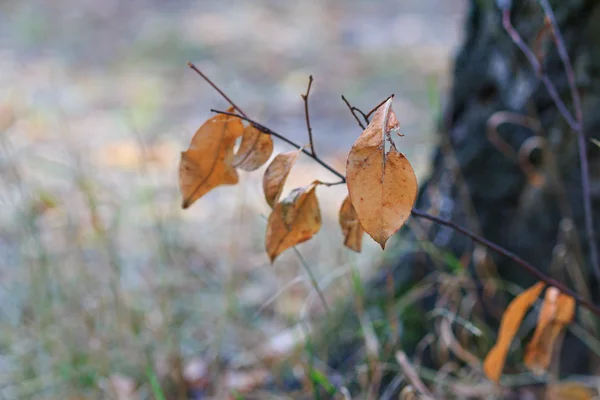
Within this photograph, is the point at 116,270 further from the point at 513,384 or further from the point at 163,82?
the point at 163,82

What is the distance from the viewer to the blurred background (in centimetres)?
129

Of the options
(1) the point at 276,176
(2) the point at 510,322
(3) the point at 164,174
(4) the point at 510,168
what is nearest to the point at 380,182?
(1) the point at 276,176

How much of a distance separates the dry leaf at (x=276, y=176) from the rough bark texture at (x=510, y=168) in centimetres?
54

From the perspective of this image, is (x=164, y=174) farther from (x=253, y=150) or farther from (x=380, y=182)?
(x=380, y=182)

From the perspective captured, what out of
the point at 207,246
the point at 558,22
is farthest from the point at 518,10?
the point at 207,246

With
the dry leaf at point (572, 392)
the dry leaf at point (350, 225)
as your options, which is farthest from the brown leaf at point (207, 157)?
the dry leaf at point (572, 392)

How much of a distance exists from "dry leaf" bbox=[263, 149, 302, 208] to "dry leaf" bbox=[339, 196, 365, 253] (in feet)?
0.26

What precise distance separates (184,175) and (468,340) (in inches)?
31.9

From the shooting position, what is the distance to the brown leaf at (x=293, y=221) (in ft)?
2.13

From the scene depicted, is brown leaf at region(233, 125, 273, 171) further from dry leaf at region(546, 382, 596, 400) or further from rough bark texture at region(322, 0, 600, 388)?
dry leaf at region(546, 382, 596, 400)

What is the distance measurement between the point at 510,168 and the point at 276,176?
0.73 m

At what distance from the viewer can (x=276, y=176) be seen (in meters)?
0.64

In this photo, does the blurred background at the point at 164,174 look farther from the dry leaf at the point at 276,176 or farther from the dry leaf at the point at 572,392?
the dry leaf at the point at 572,392

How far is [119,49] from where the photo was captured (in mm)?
4336
